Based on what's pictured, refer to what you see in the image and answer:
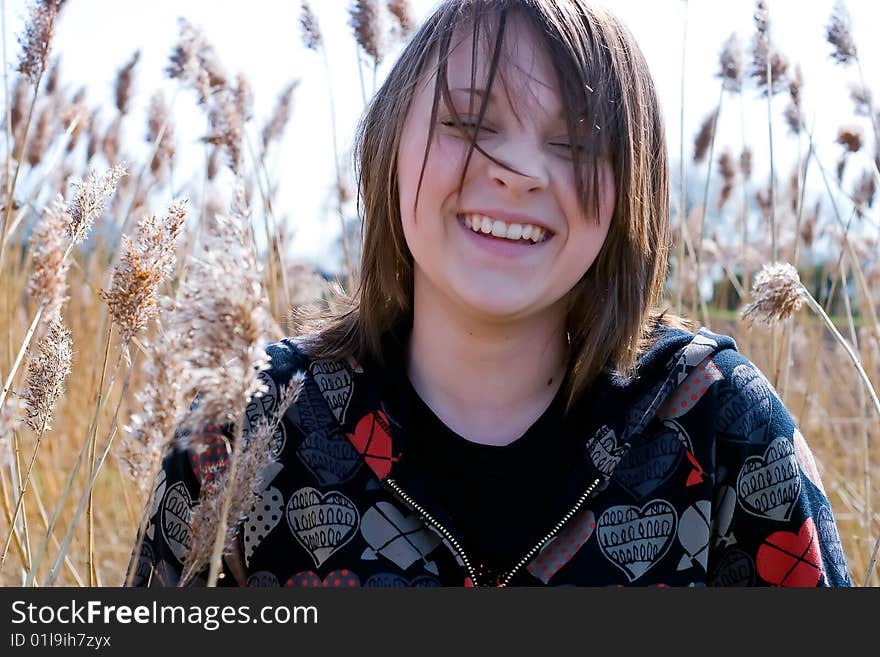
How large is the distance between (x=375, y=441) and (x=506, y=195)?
37 centimetres

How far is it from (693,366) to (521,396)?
250mm

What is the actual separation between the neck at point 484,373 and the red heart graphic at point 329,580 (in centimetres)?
26

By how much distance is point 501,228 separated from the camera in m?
1.23

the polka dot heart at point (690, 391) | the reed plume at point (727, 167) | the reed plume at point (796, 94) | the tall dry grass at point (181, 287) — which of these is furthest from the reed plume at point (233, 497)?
the reed plume at point (727, 167)

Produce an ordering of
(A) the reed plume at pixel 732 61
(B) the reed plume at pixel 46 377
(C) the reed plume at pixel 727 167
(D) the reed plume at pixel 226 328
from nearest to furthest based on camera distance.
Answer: (D) the reed plume at pixel 226 328 < (B) the reed plume at pixel 46 377 < (A) the reed plume at pixel 732 61 < (C) the reed plume at pixel 727 167

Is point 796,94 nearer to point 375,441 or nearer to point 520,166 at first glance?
point 520,166

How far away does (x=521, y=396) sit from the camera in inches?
53.7

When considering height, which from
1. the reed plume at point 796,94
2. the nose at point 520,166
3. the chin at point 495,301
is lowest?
the chin at point 495,301

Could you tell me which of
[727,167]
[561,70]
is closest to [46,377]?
[561,70]

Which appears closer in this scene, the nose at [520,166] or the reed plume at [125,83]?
the nose at [520,166]

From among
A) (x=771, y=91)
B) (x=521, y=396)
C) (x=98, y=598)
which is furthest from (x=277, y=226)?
(x=98, y=598)

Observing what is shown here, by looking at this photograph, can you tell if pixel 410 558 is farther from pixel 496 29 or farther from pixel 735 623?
pixel 496 29

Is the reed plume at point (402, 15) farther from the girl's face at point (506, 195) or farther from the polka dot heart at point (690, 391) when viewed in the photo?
the polka dot heart at point (690, 391)

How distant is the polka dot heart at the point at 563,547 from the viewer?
119 centimetres
